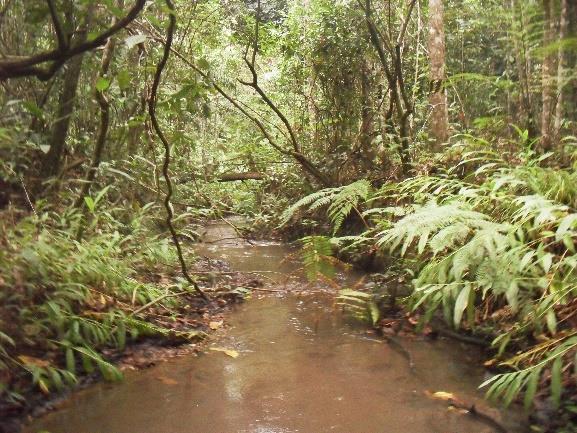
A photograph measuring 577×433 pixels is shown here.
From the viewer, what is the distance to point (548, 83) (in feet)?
16.7

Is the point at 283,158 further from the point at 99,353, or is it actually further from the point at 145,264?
the point at 99,353

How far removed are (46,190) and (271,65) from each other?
11870 mm

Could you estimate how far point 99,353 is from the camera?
3.47 metres

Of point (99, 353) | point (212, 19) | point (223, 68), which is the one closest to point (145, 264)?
point (99, 353)

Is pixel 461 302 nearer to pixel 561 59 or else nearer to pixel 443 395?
pixel 443 395

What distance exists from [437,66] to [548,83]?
2058mm

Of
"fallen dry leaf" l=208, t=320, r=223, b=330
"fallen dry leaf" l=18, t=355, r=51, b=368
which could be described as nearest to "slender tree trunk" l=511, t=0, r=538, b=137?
"fallen dry leaf" l=208, t=320, r=223, b=330

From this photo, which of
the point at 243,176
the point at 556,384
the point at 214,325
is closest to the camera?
the point at 556,384

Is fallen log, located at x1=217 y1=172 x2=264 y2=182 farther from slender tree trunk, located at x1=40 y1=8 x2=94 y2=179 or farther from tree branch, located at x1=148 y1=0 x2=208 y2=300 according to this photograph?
tree branch, located at x1=148 y1=0 x2=208 y2=300

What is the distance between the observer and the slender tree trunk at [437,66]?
6867 mm

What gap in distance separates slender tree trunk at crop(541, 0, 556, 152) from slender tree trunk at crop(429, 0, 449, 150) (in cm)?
147

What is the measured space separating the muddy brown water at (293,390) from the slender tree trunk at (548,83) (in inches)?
100

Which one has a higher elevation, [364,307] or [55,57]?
[55,57]

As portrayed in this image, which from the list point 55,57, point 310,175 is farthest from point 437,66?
point 55,57
